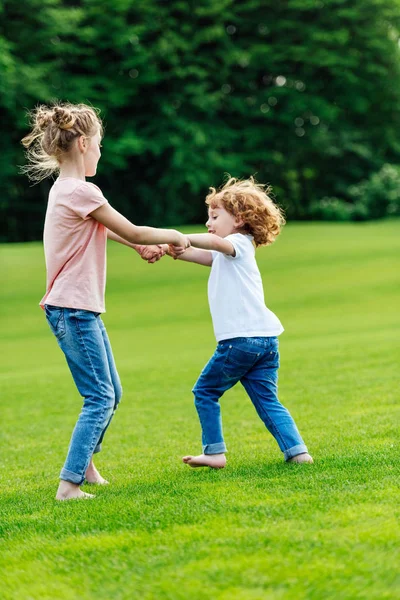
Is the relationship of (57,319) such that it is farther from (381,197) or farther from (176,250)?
(381,197)

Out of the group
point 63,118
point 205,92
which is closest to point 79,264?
point 63,118

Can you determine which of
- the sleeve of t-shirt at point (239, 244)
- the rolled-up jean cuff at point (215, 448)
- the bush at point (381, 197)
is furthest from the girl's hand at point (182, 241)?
the bush at point (381, 197)

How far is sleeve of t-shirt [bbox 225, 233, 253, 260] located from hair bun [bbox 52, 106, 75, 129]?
104cm

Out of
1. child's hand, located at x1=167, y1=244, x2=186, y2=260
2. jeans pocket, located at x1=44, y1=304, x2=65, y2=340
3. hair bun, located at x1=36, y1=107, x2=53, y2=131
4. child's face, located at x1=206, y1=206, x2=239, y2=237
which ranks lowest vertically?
jeans pocket, located at x1=44, y1=304, x2=65, y2=340

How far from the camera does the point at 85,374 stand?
4.27 m

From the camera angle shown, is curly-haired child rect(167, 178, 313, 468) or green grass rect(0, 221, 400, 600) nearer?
green grass rect(0, 221, 400, 600)

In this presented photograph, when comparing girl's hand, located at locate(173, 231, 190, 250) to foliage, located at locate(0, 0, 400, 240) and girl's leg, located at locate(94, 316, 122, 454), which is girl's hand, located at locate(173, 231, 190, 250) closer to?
girl's leg, located at locate(94, 316, 122, 454)

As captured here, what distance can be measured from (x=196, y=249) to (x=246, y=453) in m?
1.38

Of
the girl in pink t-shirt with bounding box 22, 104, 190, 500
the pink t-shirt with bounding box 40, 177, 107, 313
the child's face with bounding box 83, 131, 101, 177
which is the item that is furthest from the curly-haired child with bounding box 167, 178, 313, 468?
the child's face with bounding box 83, 131, 101, 177

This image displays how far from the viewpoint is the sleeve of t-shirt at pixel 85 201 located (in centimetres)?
419

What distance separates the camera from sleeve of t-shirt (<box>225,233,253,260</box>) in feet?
15.0

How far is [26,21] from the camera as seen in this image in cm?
3666

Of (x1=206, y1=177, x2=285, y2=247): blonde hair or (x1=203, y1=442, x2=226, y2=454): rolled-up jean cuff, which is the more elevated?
(x1=206, y1=177, x2=285, y2=247): blonde hair

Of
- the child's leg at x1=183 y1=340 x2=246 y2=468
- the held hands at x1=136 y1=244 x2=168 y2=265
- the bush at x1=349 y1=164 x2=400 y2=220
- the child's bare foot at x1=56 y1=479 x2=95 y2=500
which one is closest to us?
the child's bare foot at x1=56 y1=479 x2=95 y2=500
